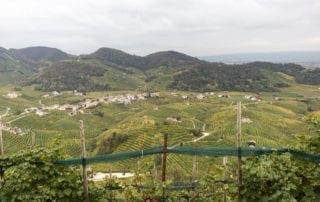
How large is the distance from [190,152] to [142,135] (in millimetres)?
A: 68912

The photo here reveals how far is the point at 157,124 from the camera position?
8288 centimetres

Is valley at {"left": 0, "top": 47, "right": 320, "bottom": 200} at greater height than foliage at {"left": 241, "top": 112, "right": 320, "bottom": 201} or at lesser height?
lesser

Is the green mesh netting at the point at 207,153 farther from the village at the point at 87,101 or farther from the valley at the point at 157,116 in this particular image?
the village at the point at 87,101

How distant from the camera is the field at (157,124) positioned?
69875 mm

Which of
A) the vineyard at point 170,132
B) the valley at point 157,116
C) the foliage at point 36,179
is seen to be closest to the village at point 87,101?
the valley at point 157,116

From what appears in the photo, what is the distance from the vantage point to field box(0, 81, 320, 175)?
69875 millimetres

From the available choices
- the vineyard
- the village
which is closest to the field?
the vineyard

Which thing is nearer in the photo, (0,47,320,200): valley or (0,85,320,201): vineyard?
(0,85,320,201): vineyard

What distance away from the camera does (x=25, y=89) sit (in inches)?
7087

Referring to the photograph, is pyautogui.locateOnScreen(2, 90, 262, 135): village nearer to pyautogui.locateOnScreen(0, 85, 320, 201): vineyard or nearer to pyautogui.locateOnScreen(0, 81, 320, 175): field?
pyautogui.locateOnScreen(0, 81, 320, 175): field

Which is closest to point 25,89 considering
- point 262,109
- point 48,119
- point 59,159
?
point 48,119

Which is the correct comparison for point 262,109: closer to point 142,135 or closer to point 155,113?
point 155,113

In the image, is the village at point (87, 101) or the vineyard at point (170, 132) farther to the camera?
the village at point (87, 101)

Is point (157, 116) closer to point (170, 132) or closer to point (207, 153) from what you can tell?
point (170, 132)
